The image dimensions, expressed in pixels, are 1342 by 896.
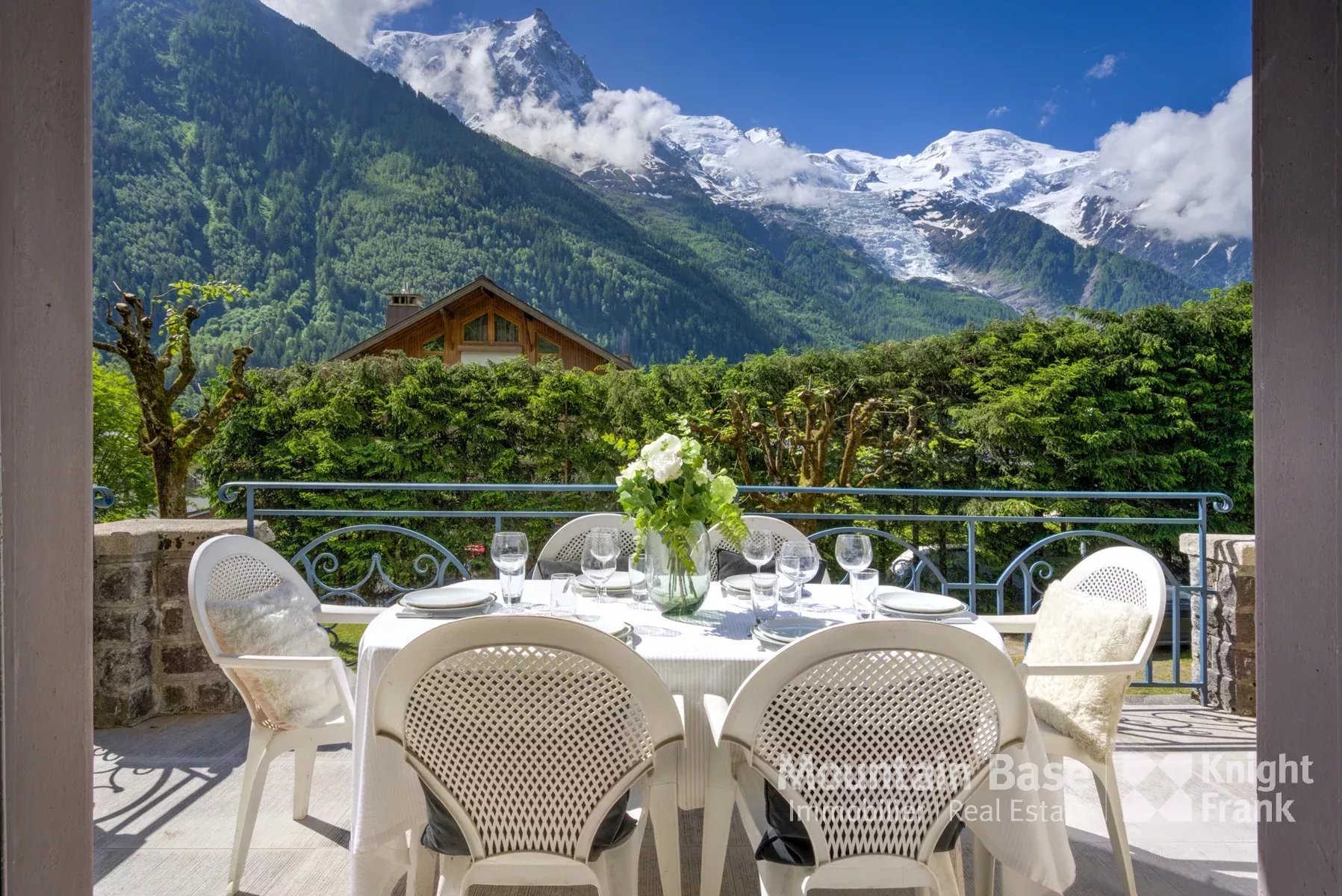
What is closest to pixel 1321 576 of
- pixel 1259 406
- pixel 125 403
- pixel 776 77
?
pixel 1259 406

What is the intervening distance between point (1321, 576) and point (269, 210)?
27330 mm

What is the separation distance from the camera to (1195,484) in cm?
704

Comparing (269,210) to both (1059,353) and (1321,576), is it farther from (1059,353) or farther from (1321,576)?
(1321,576)

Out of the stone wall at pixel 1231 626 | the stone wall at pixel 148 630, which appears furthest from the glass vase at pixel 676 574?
the stone wall at pixel 1231 626

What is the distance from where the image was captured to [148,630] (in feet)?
9.53

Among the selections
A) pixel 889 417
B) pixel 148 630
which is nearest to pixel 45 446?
pixel 148 630

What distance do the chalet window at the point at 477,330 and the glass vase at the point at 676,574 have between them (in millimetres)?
9897

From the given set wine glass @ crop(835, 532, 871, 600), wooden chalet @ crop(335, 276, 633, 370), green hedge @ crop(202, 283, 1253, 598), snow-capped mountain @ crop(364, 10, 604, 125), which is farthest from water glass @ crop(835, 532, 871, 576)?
snow-capped mountain @ crop(364, 10, 604, 125)

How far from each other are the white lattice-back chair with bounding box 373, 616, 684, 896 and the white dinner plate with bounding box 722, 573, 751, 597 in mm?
921

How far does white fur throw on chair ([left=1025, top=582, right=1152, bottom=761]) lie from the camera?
1.79 meters

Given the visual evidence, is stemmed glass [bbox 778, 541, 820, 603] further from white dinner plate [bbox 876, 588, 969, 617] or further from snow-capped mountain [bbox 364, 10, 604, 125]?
snow-capped mountain [bbox 364, 10, 604, 125]

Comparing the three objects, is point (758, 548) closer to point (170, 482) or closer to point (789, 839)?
point (789, 839)

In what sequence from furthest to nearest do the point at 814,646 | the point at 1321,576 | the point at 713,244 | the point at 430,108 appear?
the point at 430,108, the point at 713,244, the point at 814,646, the point at 1321,576

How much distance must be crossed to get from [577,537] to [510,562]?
2.53ft
